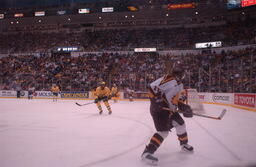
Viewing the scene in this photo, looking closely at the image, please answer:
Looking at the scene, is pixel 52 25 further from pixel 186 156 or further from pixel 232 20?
pixel 186 156

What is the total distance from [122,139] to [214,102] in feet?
35.9

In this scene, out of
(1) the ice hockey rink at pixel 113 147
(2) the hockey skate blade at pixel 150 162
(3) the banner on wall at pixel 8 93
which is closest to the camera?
(2) the hockey skate blade at pixel 150 162

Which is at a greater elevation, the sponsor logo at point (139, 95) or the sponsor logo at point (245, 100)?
the sponsor logo at point (245, 100)

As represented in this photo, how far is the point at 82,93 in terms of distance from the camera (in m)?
19.7

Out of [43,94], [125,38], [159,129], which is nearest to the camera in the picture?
[159,129]

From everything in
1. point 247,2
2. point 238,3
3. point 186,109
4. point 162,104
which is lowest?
point 186,109

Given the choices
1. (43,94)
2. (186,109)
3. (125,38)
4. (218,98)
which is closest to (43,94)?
(43,94)

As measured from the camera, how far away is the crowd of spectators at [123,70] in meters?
14.4

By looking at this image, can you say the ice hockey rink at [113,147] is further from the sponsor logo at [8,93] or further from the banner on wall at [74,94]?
the sponsor logo at [8,93]

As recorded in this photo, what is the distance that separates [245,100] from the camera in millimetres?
11227

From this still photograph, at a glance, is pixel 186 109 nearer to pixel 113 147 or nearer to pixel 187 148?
pixel 187 148

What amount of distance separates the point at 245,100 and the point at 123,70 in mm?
13375

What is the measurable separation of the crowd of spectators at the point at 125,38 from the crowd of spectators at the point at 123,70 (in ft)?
7.30

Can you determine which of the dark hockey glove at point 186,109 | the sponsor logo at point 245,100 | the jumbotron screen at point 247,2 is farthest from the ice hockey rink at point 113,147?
the jumbotron screen at point 247,2
